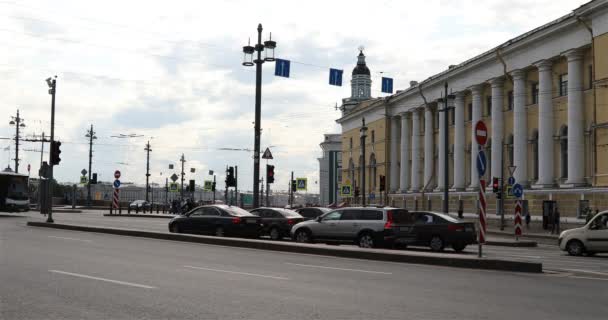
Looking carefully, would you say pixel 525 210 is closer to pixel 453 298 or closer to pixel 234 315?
pixel 453 298

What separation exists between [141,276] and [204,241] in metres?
11.3

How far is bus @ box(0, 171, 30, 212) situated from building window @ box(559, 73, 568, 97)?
1511 inches

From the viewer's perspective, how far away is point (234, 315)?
848 cm

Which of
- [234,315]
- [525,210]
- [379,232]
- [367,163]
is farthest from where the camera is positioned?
[367,163]

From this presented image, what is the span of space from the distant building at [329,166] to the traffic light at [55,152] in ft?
303

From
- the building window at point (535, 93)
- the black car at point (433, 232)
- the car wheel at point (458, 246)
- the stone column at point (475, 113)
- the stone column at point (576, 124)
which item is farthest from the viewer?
the stone column at point (475, 113)

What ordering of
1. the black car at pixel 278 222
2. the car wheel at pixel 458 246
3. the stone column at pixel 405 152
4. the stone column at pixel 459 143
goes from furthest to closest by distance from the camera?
1. the stone column at pixel 405 152
2. the stone column at pixel 459 143
3. the black car at pixel 278 222
4. the car wheel at pixel 458 246

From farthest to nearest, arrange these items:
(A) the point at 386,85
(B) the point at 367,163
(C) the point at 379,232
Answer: (B) the point at 367,163 < (A) the point at 386,85 < (C) the point at 379,232

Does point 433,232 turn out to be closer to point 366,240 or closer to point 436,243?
point 436,243

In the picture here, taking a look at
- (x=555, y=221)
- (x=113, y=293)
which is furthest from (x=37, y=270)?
(x=555, y=221)

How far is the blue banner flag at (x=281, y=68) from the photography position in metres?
33.4

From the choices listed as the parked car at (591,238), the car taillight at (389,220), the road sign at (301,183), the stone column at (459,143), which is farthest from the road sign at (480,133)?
the road sign at (301,183)

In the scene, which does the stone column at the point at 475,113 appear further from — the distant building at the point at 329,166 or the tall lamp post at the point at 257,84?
the distant building at the point at 329,166

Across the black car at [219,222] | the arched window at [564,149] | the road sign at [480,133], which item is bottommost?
the black car at [219,222]
